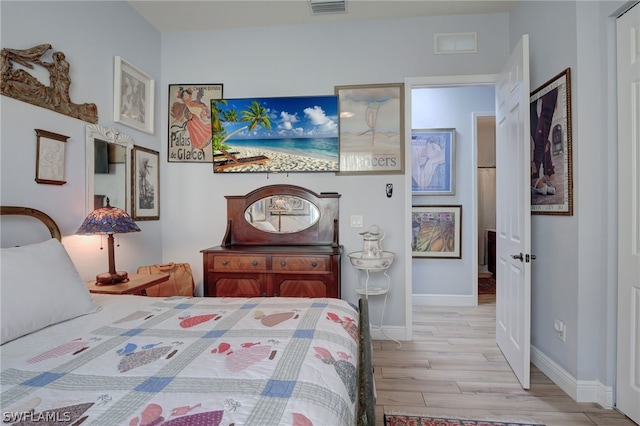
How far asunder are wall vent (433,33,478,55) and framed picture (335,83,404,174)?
511 mm

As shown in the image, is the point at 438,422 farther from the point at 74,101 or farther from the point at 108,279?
the point at 74,101

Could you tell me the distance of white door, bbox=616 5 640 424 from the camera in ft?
5.80

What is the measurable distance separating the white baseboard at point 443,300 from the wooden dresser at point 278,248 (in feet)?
5.87

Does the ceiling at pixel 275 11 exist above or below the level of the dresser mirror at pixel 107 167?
above

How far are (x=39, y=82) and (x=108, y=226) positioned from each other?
39.4 inches

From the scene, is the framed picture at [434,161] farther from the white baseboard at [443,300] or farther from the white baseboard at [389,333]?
the white baseboard at [389,333]

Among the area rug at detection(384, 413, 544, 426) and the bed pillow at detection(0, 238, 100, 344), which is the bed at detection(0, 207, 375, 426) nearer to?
the bed pillow at detection(0, 238, 100, 344)

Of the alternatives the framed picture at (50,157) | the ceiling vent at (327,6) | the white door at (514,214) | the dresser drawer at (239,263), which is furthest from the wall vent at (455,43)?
the framed picture at (50,157)

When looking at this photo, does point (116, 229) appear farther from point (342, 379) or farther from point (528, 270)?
point (528, 270)

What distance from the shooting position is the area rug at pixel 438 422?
A: 5.90ft

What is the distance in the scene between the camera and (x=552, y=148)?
7.38 ft

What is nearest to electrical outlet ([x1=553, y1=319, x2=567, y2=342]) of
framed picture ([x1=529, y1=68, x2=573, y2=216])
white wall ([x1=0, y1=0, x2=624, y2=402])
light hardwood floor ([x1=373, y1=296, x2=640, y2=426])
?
white wall ([x1=0, y1=0, x2=624, y2=402])

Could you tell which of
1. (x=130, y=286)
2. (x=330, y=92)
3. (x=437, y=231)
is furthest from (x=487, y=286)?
(x=130, y=286)

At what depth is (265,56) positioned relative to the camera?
3.19 meters
